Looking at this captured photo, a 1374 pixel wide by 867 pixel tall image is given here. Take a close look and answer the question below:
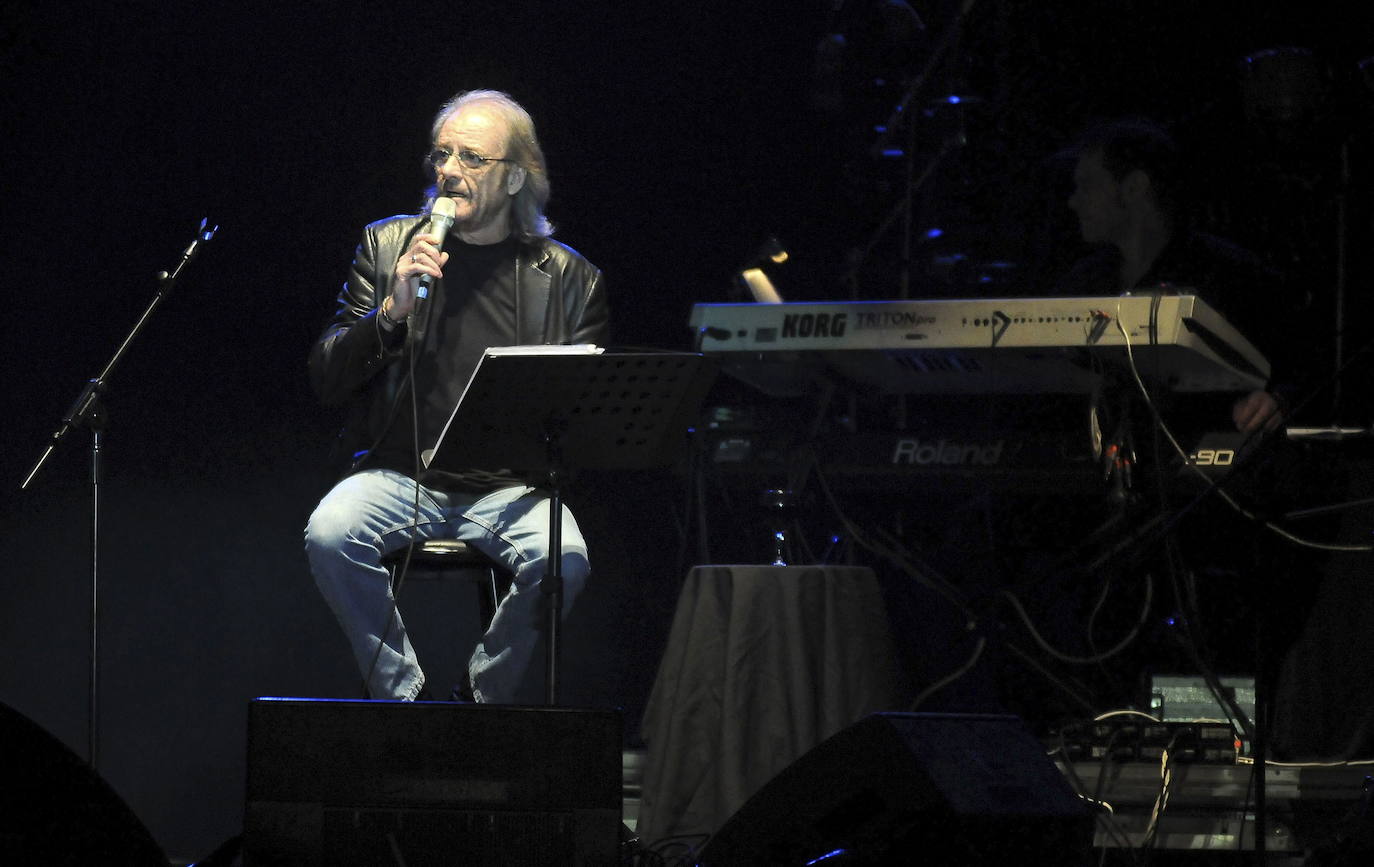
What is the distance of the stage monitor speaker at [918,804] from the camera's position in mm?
1990

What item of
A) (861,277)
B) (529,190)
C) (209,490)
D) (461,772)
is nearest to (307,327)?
(209,490)

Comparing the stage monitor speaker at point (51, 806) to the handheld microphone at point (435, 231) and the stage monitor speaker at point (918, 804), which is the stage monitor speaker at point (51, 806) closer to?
the stage monitor speaker at point (918, 804)

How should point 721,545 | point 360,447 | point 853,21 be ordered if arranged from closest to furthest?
1. point 360,447
2. point 853,21
3. point 721,545

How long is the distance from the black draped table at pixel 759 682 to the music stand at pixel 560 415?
0.29 m

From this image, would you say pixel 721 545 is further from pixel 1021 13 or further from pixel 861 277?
pixel 1021 13

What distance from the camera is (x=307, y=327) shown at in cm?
430

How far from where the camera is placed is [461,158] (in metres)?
3.49

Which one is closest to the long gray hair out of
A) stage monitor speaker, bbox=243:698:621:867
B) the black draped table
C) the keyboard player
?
the black draped table

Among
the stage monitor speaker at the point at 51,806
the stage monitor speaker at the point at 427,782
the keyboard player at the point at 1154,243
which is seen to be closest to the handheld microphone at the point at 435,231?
the stage monitor speaker at the point at 427,782

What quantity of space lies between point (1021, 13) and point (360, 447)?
2294 millimetres

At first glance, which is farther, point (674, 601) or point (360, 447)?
point (674, 601)

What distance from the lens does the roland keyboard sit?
2.97 m

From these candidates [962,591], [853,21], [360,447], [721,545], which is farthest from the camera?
[721,545]

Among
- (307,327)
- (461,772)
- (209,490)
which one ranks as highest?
(307,327)
